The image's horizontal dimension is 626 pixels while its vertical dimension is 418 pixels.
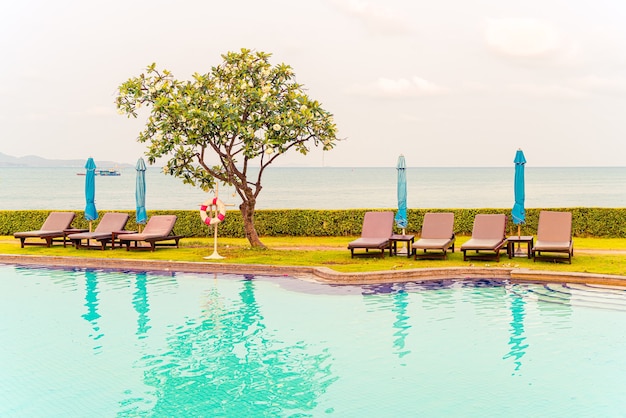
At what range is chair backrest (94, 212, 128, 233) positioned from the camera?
20.5m

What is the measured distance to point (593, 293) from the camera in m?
12.9

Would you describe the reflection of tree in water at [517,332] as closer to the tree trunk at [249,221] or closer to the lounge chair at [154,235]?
the tree trunk at [249,221]

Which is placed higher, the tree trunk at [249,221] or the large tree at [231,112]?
the large tree at [231,112]

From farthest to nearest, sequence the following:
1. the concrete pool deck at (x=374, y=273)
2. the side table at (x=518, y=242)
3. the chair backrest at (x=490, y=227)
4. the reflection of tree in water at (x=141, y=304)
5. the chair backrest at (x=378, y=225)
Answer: the chair backrest at (x=378, y=225) < the chair backrest at (x=490, y=227) < the side table at (x=518, y=242) < the concrete pool deck at (x=374, y=273) < the reflection of tree in water at (x=141, y=304)

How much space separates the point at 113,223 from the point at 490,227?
1120 cm

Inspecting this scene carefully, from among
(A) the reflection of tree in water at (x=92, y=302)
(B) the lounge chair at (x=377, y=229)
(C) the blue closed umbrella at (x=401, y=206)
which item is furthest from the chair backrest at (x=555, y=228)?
(A) the reflection of tree in water at (x=92, y=302)

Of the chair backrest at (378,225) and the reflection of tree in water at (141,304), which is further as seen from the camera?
the chair backrest at (378,225)

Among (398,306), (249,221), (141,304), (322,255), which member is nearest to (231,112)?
(249,221)

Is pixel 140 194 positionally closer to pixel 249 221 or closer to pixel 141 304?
pixel 249 221

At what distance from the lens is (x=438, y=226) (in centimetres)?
1800

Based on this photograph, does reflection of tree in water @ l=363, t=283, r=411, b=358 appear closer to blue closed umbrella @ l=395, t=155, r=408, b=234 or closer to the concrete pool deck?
the concrete pool deck

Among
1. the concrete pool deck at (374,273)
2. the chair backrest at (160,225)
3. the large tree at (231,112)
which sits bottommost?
Answer: the concrete pool deck at (374,273)

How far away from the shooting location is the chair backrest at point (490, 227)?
1716cm

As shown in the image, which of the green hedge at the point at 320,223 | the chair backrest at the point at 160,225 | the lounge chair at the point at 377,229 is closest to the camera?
the lounge chair at the point at 377,229
